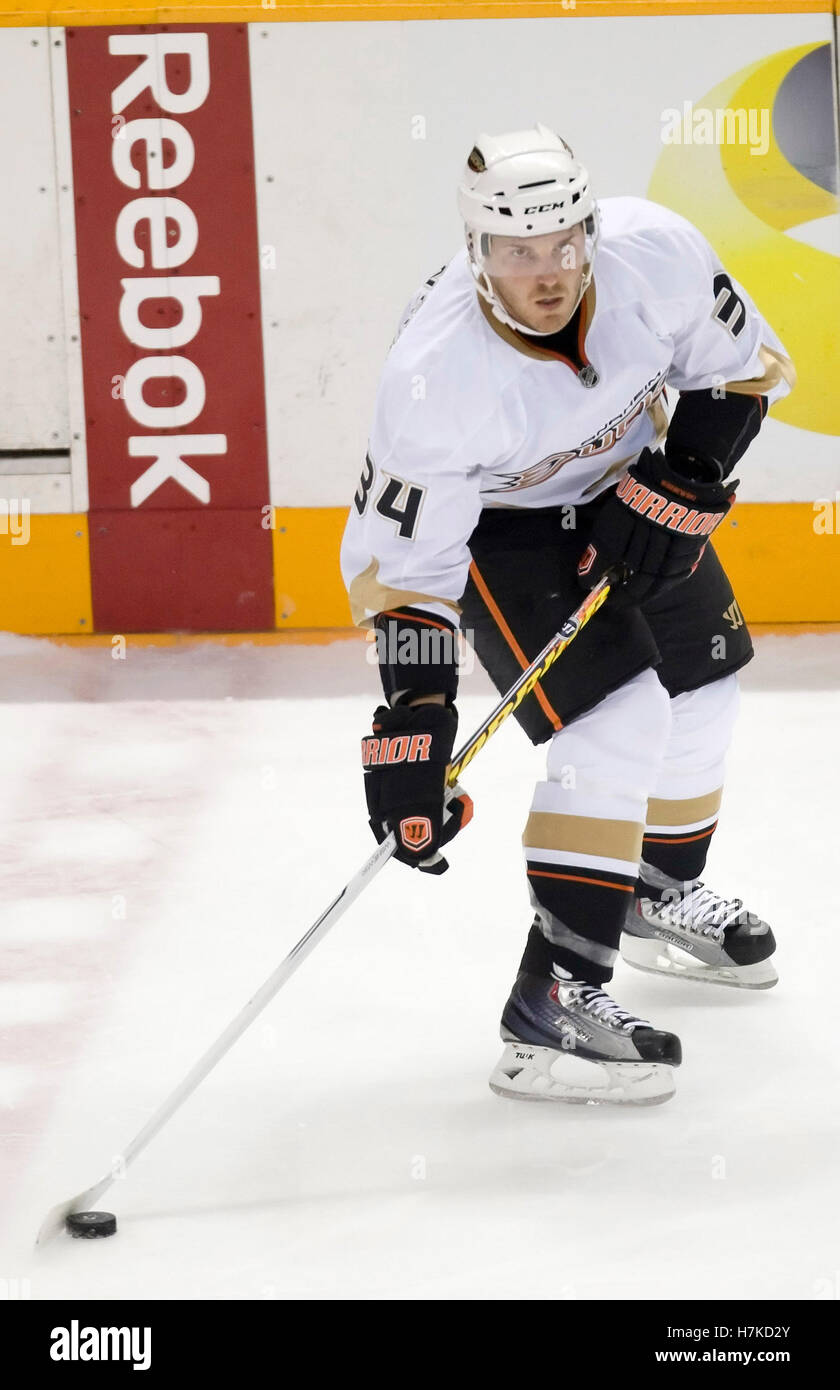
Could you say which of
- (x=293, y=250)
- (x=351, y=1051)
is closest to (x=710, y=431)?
(x=351, y=1051)

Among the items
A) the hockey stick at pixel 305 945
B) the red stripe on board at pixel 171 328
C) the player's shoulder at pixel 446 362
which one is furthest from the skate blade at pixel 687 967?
the red stripe on board at pixel 171 328

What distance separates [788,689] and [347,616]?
1.28 meters

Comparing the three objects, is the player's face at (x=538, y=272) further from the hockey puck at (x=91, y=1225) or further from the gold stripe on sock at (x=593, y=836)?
the hockey puck at (x=91, y=1225)

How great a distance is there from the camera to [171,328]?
4.89 metres

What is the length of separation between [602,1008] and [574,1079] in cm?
11

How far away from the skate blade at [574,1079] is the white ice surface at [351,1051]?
2 cm

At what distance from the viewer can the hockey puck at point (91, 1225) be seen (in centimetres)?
202

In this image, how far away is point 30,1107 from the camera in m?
2.39

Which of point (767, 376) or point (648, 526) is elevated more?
point (767, 376)

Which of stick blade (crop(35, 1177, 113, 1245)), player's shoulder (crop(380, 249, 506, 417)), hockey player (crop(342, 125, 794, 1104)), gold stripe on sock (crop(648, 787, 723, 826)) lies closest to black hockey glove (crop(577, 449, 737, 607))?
hockey player (crop(342, 125, 794, 1104))

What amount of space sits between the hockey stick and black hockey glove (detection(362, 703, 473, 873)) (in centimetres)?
4

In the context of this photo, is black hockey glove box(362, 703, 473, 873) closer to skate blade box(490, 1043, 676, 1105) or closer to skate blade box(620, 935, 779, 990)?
skate blade box(490, 1043, 676, 1105)

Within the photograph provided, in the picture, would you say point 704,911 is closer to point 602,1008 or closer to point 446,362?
point 602,1008
